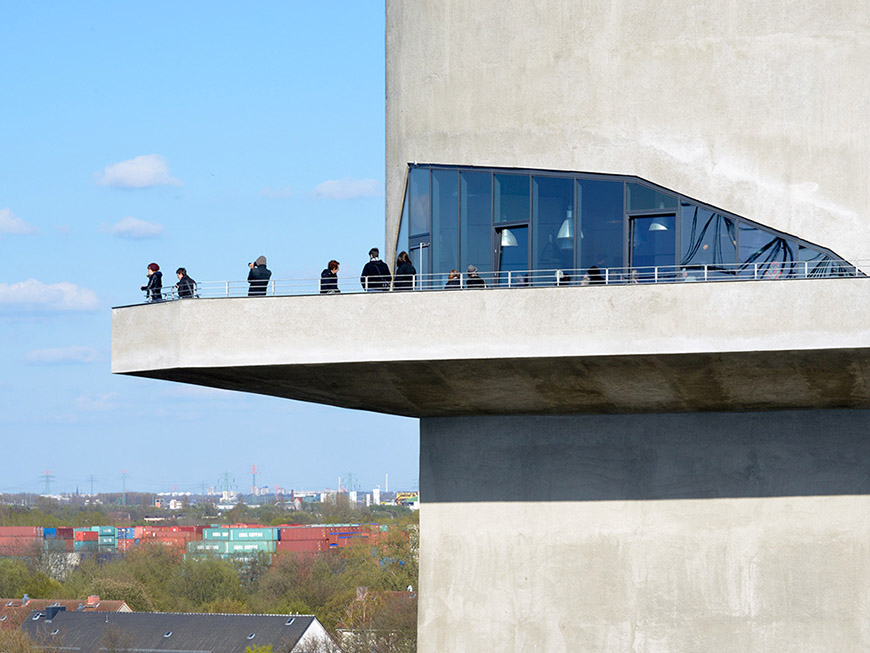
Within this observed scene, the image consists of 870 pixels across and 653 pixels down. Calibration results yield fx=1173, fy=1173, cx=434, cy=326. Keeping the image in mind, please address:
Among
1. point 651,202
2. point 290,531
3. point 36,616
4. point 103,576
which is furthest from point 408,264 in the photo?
point 290,531

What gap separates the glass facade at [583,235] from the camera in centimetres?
1620

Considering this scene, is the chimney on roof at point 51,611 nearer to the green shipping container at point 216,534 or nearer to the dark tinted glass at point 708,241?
the dark tinted glass at point 708,241

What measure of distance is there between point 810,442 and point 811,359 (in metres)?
2.77

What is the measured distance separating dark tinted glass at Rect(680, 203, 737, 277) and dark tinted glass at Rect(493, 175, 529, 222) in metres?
2.33

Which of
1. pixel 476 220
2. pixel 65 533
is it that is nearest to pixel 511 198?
pixel 476 220

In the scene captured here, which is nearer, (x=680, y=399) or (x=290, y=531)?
(x=680, y=399)

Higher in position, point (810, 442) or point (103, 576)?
point (810, 442)

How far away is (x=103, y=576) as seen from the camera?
381 ft

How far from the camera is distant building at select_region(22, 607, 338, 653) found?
78125 millimetres

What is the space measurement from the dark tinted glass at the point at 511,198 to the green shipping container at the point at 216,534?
590ft

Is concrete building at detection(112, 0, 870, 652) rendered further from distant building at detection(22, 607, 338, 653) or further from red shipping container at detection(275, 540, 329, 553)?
red shipping container at detection(275, 540, 329, 553)

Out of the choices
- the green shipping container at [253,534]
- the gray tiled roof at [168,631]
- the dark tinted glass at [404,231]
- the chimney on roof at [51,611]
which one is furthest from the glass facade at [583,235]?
the green shipping container at [253,534]

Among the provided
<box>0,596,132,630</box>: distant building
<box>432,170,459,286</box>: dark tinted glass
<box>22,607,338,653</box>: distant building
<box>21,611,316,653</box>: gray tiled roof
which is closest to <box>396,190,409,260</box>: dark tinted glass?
<box>432,170,459,286</box>: dark tinted glass

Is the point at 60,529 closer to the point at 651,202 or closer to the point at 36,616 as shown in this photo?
the point at 36,616
